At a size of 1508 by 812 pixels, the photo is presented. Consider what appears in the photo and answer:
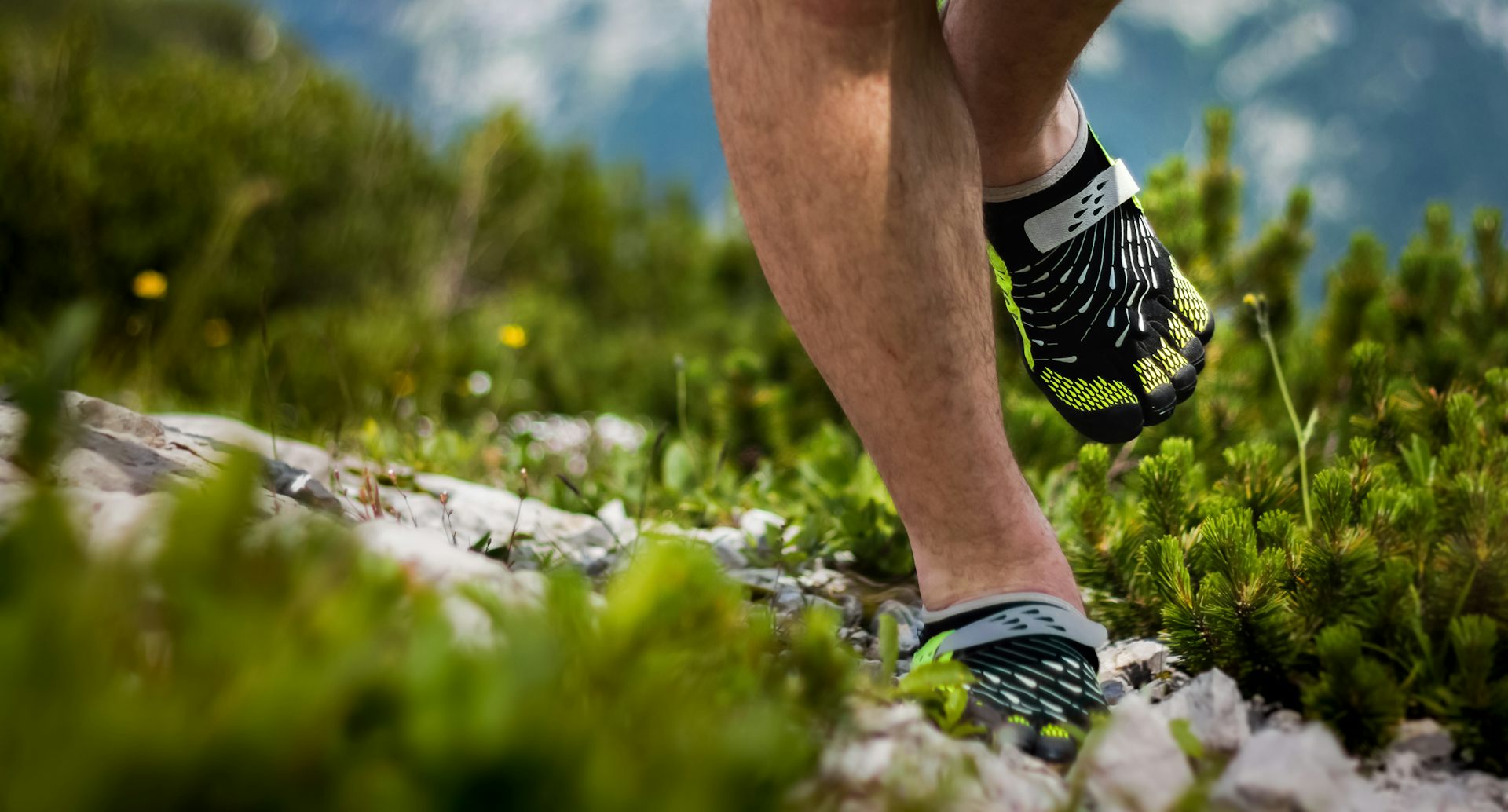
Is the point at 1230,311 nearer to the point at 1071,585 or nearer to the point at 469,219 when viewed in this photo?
the point at 1071,585

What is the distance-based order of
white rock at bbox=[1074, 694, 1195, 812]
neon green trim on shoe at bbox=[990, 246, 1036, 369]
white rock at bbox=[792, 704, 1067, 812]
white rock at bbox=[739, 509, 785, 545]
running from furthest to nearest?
white rock at bbox=[739, 509, 785, 545] < neon green trim on shoe at bbox=[990, 246, 1036, 369] < white rock at bbox=[1074, 694, 1195, 812] < white rock at bbox=[792, 704, 1067, 812]

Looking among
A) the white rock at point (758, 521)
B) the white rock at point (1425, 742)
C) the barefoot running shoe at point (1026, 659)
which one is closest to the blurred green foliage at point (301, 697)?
the barefoot running shoe at point (1026, 659)

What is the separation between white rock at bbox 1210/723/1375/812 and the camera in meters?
0.78

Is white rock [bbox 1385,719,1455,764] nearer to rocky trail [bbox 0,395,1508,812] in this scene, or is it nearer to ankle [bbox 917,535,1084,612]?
rocky trail [bbox 0,395,1508,812]

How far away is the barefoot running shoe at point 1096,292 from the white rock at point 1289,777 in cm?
61

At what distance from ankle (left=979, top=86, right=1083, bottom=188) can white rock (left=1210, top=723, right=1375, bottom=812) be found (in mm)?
815

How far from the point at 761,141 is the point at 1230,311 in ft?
9.98

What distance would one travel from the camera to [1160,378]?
4.62 ft

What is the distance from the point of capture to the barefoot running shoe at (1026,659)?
3.32 feet

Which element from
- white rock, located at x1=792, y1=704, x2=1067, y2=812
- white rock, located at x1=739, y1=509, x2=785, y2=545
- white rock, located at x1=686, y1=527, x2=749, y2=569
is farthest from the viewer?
white rock, located at x1=739, y1=509, x2=785, y2=545

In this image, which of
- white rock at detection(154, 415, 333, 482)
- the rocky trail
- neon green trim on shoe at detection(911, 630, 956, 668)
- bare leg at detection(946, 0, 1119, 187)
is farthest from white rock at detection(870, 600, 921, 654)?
white rock at detection(154, 415, 333, 482)

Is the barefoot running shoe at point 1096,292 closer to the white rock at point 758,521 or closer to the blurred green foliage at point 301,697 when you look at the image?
the white rock at point 758,521

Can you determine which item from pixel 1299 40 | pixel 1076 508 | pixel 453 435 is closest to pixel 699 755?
pixel 1076 508

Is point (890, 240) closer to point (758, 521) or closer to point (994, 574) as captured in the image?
point (994, 574)
